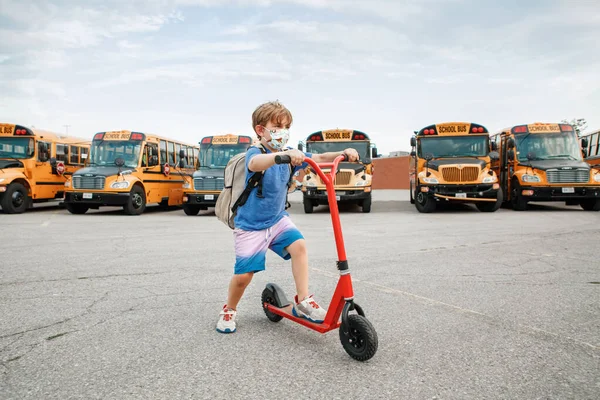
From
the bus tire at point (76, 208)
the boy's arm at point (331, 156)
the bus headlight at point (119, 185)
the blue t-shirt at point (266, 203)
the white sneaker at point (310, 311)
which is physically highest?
the boy's arm at point (331, 156)

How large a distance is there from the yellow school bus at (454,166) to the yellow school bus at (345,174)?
1454 mm

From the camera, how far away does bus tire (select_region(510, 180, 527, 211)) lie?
551 inches

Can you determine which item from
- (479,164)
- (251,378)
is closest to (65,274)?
(251,378)

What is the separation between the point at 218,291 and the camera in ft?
14.3

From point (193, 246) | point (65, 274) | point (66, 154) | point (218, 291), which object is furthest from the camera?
point (66, 154)

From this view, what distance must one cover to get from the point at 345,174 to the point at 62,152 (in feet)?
31.8

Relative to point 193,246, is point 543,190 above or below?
above

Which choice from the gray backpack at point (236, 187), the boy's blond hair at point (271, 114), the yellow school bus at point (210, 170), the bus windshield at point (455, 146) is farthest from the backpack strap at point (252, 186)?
the bus windshield at point (455, 146)

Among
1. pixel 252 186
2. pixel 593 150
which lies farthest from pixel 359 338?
pixel 593 150

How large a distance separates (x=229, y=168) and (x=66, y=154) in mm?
15447

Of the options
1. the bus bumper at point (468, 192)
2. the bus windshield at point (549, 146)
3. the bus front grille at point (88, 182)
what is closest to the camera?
the bus bumper at point (468, 192)

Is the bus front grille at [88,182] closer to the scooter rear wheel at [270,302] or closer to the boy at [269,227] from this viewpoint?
the scooter rear wheel at [270,302]

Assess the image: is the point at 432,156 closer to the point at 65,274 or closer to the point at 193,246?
the point at 193,246

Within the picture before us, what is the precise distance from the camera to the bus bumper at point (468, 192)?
13250 mm
